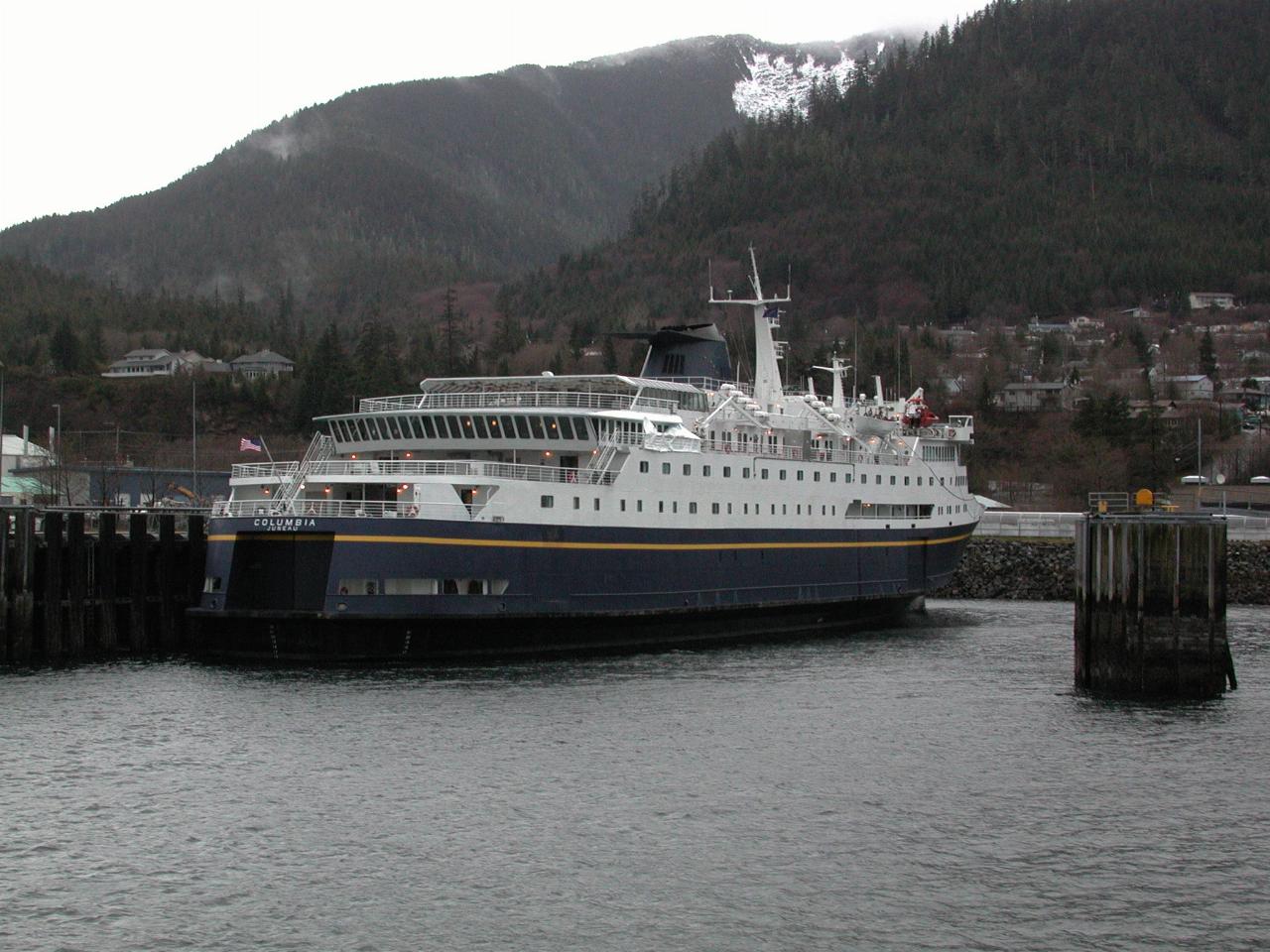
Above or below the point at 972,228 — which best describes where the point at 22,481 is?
below

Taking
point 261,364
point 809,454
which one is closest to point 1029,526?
point 809,454

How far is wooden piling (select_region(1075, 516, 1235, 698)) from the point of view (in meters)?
30.6

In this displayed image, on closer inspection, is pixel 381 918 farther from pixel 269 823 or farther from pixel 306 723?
pixel 306 723

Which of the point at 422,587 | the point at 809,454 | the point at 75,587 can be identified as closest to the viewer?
the point at 422,587

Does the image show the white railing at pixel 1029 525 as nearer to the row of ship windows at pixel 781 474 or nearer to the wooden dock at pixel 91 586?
the row of ship windows at pixel 781 474

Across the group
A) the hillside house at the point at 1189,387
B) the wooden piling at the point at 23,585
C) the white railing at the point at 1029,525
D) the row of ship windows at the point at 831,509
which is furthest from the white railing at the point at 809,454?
the hillside house at the point at 1189,387

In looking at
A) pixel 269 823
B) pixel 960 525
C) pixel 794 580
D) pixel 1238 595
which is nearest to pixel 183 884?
pixel 269 823

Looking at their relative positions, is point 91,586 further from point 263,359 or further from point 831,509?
point 263,359

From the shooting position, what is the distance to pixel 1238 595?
55.7 metres

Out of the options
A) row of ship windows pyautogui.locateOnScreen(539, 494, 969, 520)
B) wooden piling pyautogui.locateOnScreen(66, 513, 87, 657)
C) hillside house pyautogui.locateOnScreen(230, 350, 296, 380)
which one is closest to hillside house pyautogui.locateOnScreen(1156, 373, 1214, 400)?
row of ship windows pyautogui.locateOnScreen(539, 494, 969, 520)

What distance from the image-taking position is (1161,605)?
101ft

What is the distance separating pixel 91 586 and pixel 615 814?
19.5m

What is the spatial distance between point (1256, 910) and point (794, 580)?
25.9m

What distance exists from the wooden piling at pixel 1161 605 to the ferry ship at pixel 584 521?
12432 mm
